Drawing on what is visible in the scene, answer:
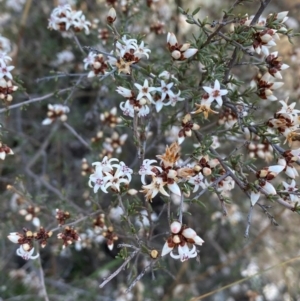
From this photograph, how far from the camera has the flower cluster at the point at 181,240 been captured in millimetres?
1554

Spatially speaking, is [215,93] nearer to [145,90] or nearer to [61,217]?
[145,90]

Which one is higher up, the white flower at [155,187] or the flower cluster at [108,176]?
the white flower at [155,187]

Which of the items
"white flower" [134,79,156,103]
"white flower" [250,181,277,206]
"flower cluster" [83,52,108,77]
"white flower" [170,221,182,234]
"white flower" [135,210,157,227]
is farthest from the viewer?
"flower cluster" [83,52,108,77]

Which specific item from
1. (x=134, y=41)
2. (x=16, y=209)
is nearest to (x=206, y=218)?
(x=16, y=209)

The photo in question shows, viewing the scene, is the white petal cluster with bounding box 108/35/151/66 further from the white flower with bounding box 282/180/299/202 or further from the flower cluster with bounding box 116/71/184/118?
the white flower with bounding box 282/180/299/202

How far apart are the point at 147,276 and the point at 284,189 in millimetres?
2406

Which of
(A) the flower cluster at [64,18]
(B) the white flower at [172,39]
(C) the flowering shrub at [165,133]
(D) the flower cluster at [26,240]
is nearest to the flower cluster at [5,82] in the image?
(C) the flowering shrub at [165,133]

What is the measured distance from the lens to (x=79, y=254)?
156 inches

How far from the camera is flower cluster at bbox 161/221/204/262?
1.55 metres

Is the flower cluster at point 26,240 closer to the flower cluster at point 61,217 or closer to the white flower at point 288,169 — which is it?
the flower cluster at point 61,217

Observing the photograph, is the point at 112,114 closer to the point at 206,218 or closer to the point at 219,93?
the point at 219,93

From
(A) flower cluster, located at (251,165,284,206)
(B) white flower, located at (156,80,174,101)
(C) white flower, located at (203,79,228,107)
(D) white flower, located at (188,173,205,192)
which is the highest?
(C) white flower, located at (203,79,228,107)

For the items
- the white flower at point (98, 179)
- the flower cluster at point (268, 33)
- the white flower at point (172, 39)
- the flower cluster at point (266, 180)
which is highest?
the flower cluster at point (268, 33)

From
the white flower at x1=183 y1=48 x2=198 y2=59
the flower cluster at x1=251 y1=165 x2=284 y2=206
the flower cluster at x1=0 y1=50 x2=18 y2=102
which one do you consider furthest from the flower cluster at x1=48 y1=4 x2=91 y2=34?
the flower cluster at x1=251 y1=165 x2=284 y2=206
